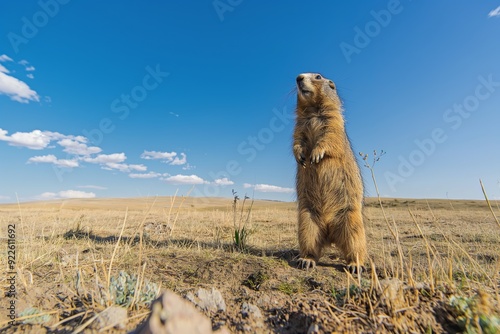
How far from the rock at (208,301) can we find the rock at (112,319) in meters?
0.54

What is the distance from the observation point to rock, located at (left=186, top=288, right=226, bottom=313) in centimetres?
236

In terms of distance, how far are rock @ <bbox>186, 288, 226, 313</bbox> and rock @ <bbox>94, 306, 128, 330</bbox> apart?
1.77 feet

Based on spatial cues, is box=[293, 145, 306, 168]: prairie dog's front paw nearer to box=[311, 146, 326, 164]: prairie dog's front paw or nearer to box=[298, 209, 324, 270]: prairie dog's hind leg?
box=[311, 146, 326, 164]: prairie dog's front paw

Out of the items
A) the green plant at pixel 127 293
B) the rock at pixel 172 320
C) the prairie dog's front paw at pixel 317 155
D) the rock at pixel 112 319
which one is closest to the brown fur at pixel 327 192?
the prairie dog's front paw at pixel 317 155

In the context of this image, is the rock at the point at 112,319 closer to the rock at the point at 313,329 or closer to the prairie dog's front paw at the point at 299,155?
the rock at the point at 313,329

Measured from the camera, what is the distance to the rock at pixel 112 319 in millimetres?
1984

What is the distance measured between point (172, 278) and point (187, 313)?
180 cm

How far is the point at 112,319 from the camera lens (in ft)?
6.64

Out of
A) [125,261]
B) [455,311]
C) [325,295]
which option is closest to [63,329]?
[125,261]

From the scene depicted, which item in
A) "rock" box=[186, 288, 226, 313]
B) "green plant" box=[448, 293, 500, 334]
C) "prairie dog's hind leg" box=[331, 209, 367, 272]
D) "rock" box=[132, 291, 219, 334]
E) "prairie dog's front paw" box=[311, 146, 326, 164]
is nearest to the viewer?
"rock" box=[132, 291, 219, 334]

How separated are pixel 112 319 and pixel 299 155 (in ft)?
11.4

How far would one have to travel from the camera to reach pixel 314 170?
458cm

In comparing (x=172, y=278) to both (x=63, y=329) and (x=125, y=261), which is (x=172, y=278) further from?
(x=63, y=329)

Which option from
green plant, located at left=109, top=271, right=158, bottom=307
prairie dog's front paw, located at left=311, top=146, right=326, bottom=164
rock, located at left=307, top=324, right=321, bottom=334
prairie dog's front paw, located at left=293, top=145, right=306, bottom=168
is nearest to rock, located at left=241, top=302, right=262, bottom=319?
rock, located at left=307, top=324, right=321, bottom=334
